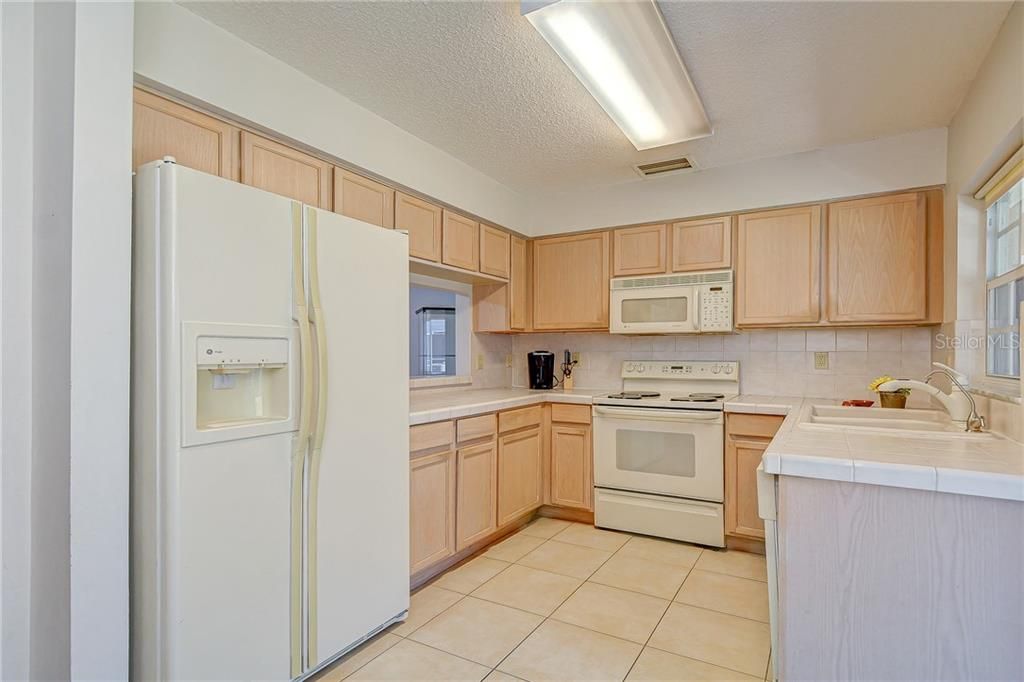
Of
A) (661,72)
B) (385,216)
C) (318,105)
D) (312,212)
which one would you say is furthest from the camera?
(385,216)

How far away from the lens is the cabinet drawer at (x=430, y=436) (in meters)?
2.50

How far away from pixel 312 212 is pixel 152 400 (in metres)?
0.76

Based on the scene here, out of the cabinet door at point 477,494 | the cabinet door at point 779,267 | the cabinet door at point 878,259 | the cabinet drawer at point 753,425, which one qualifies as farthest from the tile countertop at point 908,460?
the cabinet door at point 477,494

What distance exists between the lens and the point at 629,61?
77.4 inches

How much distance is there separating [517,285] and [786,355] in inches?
71.8

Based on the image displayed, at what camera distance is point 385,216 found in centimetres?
272

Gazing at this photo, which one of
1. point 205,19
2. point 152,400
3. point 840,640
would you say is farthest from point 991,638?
point 205,19

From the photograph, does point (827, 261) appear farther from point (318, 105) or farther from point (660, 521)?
point (318, 105)

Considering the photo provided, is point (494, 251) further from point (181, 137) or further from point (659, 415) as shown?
point (181, 137)

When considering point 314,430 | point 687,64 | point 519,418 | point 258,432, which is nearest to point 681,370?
point 519,418

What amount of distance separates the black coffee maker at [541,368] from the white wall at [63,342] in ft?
9.19

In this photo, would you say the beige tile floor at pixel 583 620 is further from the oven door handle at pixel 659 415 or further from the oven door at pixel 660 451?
the oven door handle at pixel 659 415

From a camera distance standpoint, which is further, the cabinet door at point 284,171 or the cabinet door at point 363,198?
the cabinet door at point 363,198

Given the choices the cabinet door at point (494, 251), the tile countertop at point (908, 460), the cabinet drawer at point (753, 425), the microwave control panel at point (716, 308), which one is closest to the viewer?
the tile countertop at point (908, 460)
